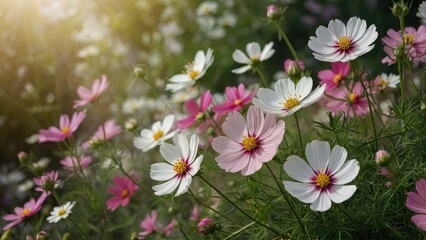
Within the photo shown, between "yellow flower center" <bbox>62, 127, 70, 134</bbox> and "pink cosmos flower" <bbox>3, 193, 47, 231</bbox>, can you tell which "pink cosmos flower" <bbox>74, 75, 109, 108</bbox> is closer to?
"yellow flower center" <bbox>62, 127, 70, 134</bbox>

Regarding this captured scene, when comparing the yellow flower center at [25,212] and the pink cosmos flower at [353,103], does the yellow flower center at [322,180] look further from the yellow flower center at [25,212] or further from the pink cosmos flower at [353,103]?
the yellow flower center at [25,212]

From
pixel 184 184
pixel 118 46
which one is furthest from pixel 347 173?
pixel 118 46

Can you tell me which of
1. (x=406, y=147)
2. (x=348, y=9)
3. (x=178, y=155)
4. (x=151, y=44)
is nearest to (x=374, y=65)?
(x=348, y=9)

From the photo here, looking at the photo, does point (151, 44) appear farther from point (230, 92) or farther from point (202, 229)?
point (202, 229)

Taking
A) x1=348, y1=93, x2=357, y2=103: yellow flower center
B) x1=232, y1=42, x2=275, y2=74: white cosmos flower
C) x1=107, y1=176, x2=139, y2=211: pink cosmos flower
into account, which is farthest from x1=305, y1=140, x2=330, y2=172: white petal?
x1=107, y1=176, x2=139, y2=211: pink cosmos flower

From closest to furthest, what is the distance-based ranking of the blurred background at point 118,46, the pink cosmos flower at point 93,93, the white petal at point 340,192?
the white petal at point 340,192 → the pink cosmos flower at point 93,93 → the blurred background at point 118,46

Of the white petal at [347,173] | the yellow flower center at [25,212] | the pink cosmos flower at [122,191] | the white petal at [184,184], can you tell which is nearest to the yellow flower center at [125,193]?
the pink cosmos flower at [122,191]
